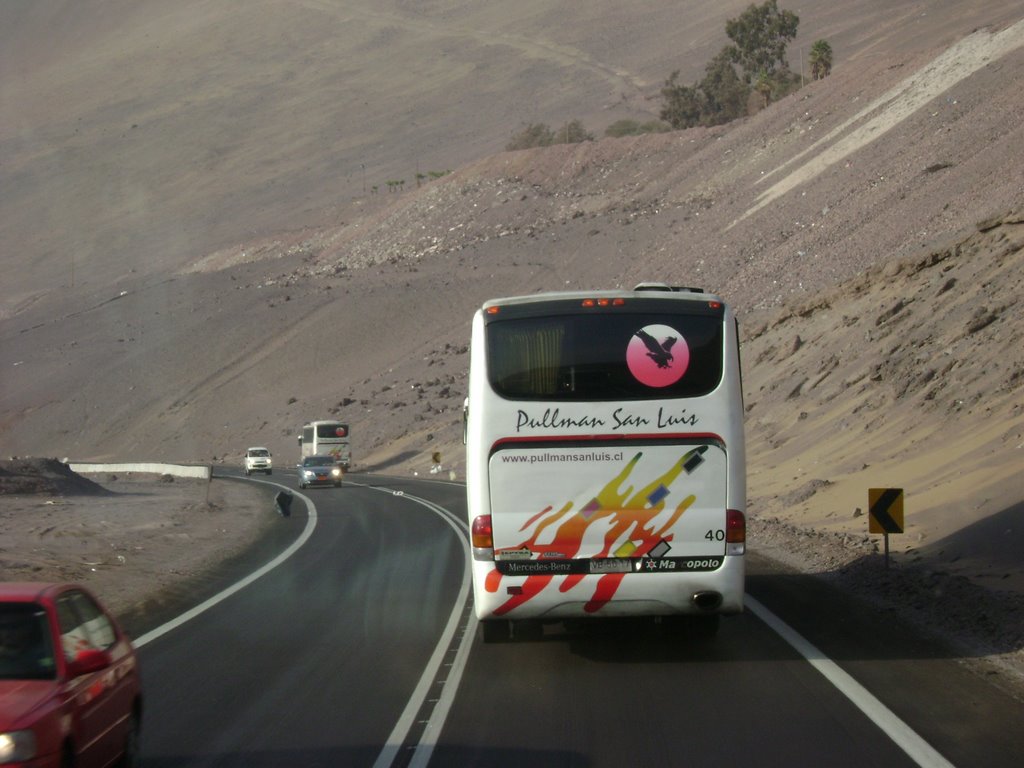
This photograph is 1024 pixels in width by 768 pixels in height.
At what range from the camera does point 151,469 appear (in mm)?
73812

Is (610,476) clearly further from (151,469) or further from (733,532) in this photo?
(151,469)

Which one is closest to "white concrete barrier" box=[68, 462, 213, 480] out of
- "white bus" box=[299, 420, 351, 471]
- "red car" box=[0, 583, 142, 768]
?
"white bus" box=[299, 420, 351, 471]

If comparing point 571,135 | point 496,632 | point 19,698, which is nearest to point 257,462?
point 496,632

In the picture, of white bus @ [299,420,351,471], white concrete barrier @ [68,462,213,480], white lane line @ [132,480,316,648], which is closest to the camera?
white lane line @ [132,480,316,648]

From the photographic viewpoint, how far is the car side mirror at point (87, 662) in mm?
7227

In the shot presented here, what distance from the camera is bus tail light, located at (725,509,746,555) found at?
12.1 metres

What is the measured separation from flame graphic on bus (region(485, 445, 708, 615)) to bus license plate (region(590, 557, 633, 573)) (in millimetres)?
36

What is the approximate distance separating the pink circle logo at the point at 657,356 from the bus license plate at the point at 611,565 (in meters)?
1.57

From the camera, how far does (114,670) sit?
802 centimetres

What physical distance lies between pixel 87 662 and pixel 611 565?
5.69 metres

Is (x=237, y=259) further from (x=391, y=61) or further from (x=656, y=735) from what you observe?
(x=656, y=735)

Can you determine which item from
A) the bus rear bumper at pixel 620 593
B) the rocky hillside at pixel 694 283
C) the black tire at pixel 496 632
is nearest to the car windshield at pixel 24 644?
the bus rear bumper at pixel 620 593

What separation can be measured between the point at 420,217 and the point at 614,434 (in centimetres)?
10349

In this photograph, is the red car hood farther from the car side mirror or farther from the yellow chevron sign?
the yellow chevron sign
